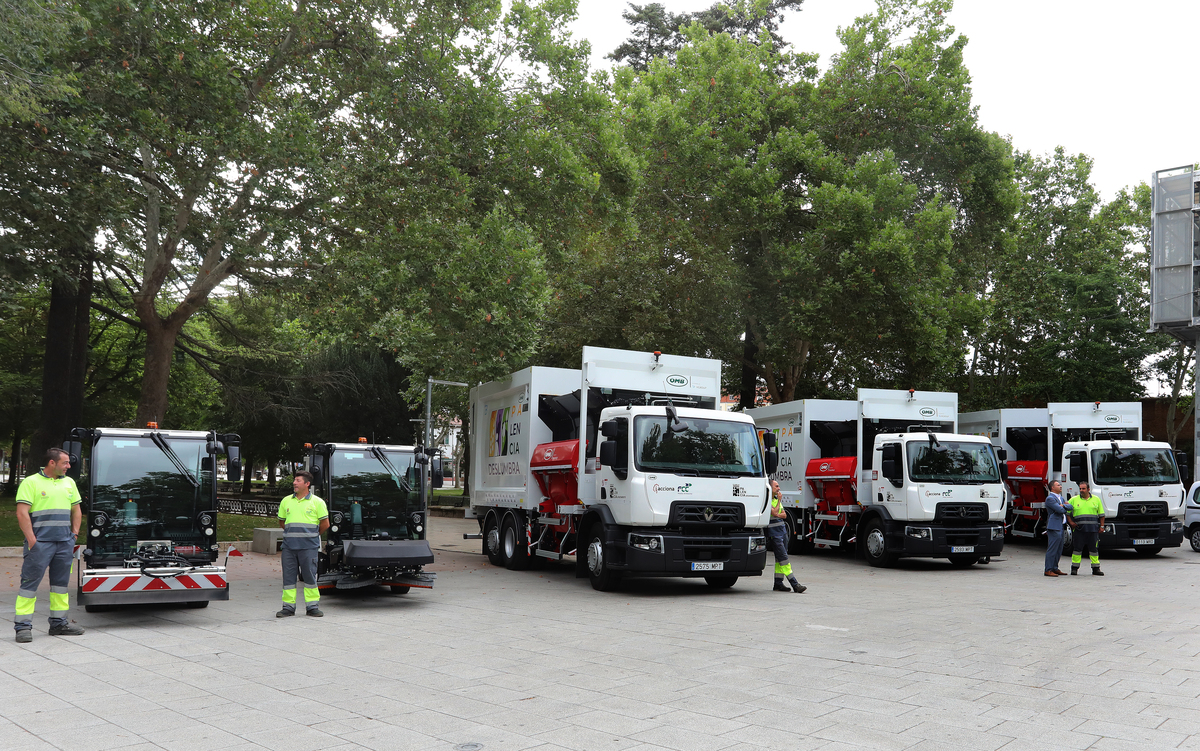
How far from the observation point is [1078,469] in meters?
18.7

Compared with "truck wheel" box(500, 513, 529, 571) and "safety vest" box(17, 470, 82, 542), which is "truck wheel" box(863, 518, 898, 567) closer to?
"truck wheel" box(500, 513, 529, 571)

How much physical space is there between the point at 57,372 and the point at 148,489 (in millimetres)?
10471

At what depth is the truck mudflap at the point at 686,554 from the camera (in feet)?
39.2

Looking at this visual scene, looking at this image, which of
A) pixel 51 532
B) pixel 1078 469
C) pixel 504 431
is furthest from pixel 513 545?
pixel 1078 469

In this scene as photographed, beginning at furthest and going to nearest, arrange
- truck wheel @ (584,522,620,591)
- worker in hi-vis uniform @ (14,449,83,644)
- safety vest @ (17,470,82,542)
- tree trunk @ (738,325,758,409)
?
tree trunk @ (738,325,758,409) < truck wheel @ (584,522,620,591) < safety vest @ (17,470,82,542) < worker in hi-vis uniform @ (14,449,83,644)

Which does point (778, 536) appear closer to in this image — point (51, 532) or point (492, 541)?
point (492, 541)

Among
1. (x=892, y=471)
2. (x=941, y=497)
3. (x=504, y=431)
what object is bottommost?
(x=941, y=497)

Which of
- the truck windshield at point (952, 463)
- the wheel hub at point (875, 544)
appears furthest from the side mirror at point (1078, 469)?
the wheel hub at point (875, 544)

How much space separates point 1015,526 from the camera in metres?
22.0

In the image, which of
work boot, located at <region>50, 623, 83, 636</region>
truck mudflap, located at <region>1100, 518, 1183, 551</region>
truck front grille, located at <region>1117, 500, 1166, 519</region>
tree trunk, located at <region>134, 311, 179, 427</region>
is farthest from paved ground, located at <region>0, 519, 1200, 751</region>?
truck front grille, located at <region>1117, 500, 1166, 519</region>

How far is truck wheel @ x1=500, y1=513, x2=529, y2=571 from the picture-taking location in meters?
15.7

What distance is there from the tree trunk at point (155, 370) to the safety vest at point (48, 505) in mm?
7426

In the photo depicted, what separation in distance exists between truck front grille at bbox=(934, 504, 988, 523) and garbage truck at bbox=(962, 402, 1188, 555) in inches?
134

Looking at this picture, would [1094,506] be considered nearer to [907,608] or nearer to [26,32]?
[907,608]
